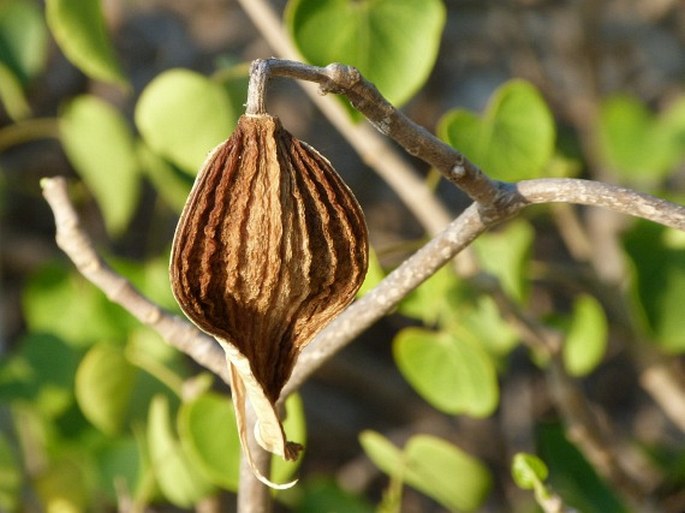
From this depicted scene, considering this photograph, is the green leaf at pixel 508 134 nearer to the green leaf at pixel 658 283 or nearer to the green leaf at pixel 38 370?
the green leaf at pixel 658 283

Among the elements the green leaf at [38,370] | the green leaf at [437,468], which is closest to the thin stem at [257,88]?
the green leaf at [437,468]

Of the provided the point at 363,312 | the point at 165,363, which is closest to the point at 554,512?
the point at 363,312

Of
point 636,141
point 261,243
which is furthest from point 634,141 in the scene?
point 261,243

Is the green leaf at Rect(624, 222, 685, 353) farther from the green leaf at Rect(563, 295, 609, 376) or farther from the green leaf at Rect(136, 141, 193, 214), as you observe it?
the green leaf at Rect(136, 141, 193, 214)

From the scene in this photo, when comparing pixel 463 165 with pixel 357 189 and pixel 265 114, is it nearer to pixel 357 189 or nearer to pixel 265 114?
pixel 265 114

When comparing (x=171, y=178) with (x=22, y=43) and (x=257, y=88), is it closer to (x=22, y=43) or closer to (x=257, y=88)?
(x=22, y=43)
